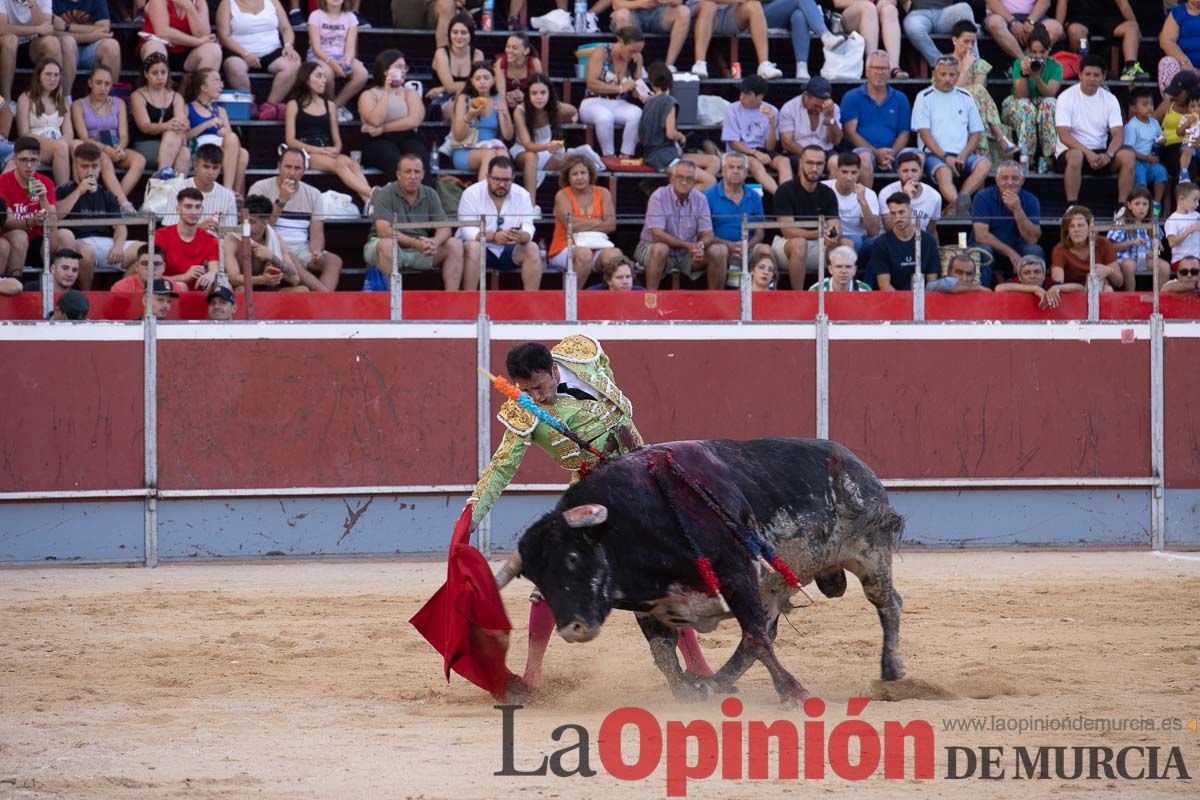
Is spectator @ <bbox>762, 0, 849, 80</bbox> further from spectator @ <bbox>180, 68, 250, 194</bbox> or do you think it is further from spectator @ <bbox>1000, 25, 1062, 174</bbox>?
spectator @ <bbox>180, 68, 250, 194</bbox>

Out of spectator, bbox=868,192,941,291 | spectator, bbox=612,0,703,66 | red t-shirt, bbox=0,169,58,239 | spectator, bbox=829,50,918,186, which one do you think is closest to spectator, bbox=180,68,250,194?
red t-shirt, bbox=0,169,58,239

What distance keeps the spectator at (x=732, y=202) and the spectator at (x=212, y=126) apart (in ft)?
10.7

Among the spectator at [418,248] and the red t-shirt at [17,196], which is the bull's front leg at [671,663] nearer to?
the spectator at [418,248]

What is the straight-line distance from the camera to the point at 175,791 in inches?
163

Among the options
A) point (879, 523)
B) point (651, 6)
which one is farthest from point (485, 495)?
point (651, 6)

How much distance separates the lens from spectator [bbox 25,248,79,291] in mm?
9273

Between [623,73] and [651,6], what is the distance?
102 centimetres

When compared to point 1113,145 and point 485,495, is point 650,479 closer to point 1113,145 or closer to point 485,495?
point 485,495

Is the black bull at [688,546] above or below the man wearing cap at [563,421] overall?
below

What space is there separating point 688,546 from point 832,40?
8.44m

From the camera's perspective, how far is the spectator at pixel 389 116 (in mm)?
11344

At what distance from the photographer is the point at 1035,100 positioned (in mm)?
12664

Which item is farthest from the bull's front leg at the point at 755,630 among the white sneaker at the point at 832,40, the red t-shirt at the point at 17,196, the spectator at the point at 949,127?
the white sneaker at the point at 832,40

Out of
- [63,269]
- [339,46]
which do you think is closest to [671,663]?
[63,269]
